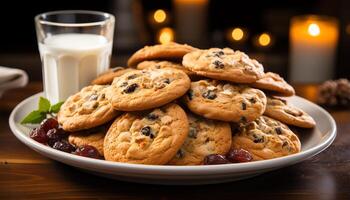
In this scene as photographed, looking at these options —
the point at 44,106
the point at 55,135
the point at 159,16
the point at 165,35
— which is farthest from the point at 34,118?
the point at 159,16

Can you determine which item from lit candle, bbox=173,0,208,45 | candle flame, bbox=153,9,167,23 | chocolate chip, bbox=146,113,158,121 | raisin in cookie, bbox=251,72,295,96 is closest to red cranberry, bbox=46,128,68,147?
chocolate chip, bbox=146,113,158,121

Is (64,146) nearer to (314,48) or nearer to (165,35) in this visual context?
(314,48)

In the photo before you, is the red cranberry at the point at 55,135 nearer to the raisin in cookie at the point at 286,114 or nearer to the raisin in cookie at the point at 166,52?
the raisin in cookie at the point at 166,52

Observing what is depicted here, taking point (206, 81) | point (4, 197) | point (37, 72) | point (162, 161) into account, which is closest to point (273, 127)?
point (206, 81)

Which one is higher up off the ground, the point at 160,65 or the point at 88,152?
the point at 160,65

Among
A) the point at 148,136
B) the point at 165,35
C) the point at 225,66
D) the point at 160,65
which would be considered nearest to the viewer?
the point at 148,136

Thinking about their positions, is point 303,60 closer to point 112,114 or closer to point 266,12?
point 266,12

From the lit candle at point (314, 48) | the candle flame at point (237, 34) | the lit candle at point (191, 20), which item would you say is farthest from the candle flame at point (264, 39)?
the lit candle at point (314, 48)
